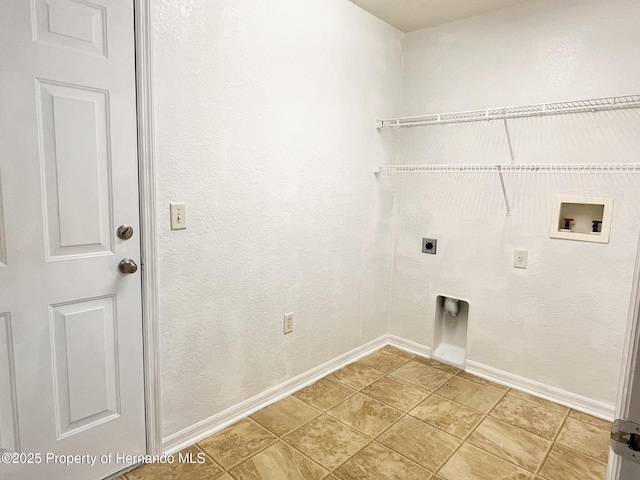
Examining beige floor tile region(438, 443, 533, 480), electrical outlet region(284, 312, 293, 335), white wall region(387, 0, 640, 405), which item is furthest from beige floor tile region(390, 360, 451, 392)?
electrical outlet region(284, 312, 293, 335)

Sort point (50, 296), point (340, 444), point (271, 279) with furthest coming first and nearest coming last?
point (271, 279) < point (340, 444) < point (50, 296)

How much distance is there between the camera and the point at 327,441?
197 centimetres

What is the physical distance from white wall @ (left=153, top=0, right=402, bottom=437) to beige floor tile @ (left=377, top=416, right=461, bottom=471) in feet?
2.29

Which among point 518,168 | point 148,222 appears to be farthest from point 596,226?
point 148,222

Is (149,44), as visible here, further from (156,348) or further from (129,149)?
(156,348)

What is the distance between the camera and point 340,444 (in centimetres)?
195

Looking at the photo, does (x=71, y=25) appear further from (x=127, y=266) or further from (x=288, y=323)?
(x=288, y=323)

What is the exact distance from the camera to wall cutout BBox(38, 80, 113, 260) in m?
1.40

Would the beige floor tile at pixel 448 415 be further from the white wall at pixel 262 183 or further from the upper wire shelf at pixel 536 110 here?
the upper wire shelf at pixel 536 110

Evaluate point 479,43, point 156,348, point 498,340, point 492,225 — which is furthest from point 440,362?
point 479,43

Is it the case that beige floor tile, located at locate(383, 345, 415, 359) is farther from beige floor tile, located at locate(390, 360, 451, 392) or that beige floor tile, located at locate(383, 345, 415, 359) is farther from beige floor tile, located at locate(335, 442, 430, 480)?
beige floor tile, located at locate(335, 442, 430, 480)

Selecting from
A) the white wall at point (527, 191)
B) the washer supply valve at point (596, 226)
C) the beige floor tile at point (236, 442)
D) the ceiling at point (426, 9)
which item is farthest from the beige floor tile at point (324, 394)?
the ceiling at point (426, 9)

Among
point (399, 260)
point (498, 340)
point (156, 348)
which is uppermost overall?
point (399, 260)

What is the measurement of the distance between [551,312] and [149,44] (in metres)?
2.52
